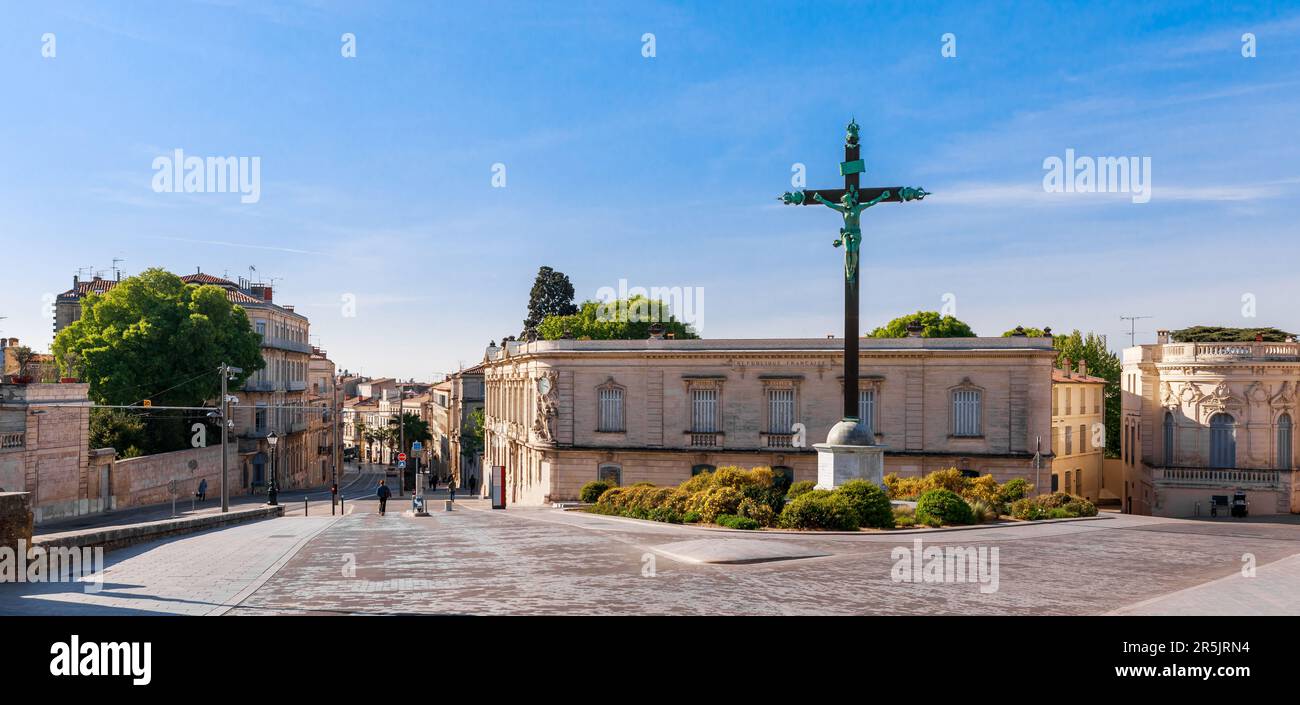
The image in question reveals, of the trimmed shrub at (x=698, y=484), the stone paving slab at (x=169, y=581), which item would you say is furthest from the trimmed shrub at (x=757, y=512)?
the stone paving slab at (x=169, y=581)

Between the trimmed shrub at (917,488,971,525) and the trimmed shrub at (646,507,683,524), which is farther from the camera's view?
the trimmed shrub at (646,507,683,524)

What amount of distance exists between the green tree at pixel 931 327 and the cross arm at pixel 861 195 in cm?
4580

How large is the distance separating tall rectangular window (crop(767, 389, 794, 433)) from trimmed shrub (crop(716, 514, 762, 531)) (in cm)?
2197

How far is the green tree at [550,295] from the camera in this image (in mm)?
96812

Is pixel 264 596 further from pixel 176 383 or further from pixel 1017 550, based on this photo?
pixel 176 383

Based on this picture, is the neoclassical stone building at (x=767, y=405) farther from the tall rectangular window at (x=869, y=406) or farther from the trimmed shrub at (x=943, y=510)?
the trimmed shrub at (x=943, y=510)

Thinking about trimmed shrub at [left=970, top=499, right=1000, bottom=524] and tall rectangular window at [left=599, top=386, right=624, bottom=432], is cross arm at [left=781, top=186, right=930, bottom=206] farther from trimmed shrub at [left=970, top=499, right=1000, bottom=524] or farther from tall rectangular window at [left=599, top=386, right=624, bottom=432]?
tall rectangular window at [left=599, top=386, right=624, bottom=432]

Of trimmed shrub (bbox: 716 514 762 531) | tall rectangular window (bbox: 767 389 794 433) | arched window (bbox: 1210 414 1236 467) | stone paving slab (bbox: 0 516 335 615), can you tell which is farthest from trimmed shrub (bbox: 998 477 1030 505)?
stone paving slab (bbox: 0 516 335 615)

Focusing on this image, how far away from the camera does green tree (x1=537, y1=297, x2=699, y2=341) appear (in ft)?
254

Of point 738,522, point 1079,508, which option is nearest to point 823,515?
point 738,522
